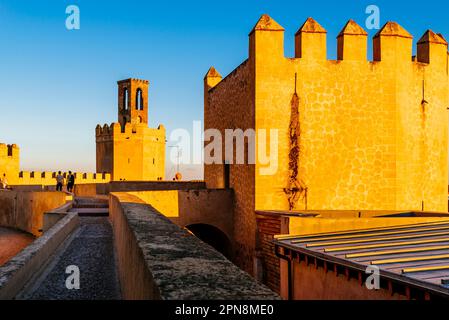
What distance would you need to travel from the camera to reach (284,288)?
32.5ft

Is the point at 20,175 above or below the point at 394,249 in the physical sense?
above

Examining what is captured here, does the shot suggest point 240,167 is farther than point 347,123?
Yes

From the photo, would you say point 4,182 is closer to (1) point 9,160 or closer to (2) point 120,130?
(1) point 9,160

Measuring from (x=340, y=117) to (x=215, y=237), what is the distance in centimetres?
712

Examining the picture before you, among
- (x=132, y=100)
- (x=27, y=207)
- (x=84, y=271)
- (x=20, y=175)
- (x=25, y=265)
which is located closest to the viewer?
(x=25, y=265)

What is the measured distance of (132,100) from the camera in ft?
163

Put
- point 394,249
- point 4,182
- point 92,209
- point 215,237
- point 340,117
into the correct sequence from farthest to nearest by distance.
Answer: point 4,182, point 215,237, point 92,209, point 340,117, point 394,249

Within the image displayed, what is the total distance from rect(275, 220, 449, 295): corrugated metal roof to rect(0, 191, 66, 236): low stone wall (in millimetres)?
13068

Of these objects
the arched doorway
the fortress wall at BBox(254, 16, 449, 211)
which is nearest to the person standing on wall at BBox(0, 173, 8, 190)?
the arched doorway

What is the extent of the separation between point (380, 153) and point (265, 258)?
534cm

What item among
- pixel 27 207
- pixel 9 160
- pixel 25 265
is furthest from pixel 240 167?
pixel 9 160
